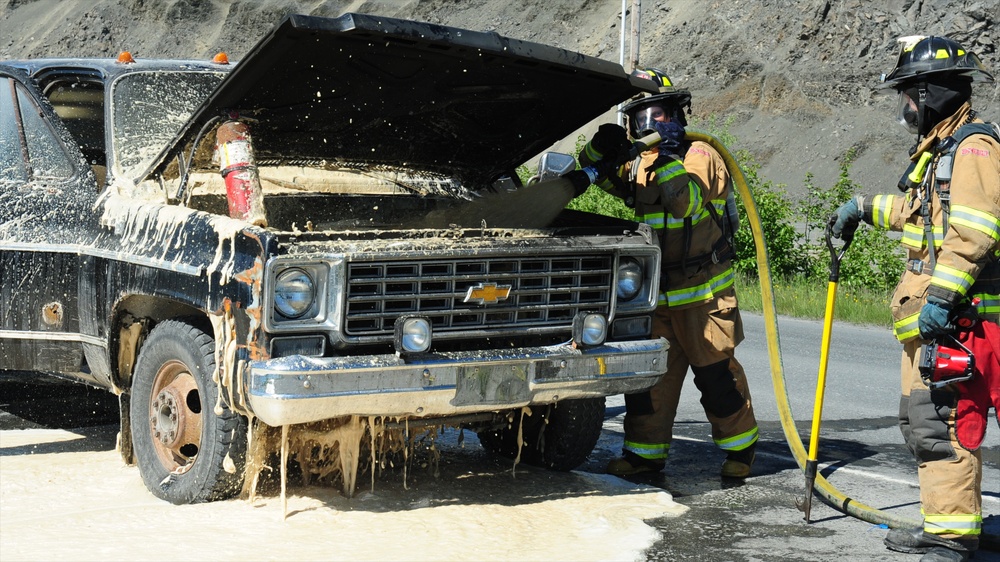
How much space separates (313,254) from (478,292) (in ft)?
2.39

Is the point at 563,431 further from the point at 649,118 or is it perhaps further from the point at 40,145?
the point at 40,145

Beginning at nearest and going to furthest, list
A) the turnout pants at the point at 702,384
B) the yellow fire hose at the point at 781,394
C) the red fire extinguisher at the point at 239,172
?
the red fire extinguisher at the point at 239,172, the yellow fire hose at the point at 781,394, the turnout pants at the point at 702,384

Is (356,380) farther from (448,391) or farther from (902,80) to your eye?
(902,80)

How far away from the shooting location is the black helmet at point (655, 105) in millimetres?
5785

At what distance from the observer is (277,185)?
582 centimetres

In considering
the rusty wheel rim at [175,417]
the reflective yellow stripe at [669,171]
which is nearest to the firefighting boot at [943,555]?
the reflective yellow stripe at [669,171]

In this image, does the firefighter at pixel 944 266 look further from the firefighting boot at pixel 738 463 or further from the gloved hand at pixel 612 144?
the gloved hand at pixel 612 144

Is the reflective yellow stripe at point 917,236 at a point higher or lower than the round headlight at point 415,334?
higher

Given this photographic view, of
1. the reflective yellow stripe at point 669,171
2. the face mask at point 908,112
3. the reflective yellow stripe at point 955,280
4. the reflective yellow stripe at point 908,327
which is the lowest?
the reflective yellow stripe at point 908,327

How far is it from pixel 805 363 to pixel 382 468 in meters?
5.29

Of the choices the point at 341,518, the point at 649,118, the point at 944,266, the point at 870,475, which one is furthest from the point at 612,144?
the point at 341,518

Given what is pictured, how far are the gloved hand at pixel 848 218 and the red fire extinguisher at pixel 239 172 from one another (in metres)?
2.45

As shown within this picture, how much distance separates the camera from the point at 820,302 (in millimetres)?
13156

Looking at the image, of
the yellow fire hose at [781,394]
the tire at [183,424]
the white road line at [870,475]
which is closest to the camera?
the tire at [183,424]
